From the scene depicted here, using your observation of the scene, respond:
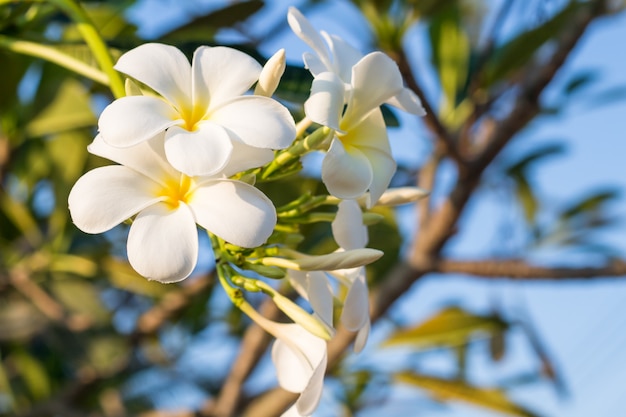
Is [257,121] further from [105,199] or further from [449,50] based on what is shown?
[449,50]

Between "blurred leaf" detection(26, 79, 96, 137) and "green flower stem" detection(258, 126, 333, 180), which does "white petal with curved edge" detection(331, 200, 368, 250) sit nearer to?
"green flower stem" detection(258, 126, 333, 180)

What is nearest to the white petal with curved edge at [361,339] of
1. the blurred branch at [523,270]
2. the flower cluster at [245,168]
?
the flower cluster at [245,168]

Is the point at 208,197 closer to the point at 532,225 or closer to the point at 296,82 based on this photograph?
the point at 296,82

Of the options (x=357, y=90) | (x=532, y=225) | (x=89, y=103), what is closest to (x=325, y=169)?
(x=357, y=90)

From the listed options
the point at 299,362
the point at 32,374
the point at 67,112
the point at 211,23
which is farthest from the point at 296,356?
the point at 32,374

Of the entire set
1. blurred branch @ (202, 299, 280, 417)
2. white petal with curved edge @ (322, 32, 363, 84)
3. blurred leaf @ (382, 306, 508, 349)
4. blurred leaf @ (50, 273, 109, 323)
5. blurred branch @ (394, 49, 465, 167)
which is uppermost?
white petal with curved edge @ (322, 32, 363, 84)

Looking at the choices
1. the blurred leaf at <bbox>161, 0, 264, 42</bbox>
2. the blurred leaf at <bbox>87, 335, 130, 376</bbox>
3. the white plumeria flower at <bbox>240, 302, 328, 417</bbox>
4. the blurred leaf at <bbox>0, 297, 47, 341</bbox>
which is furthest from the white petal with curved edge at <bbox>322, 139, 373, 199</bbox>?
the blurred leaf at <bbox>0, 297, 47, 341</bbox>

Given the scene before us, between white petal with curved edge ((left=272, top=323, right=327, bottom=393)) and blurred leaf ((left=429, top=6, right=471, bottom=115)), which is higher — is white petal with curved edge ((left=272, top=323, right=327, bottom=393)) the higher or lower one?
the higher one
